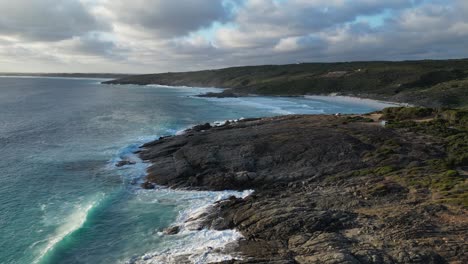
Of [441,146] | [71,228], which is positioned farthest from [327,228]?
[441,146]

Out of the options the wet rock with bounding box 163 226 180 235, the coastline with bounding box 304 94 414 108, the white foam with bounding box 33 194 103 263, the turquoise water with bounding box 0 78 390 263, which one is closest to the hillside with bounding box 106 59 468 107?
the coastline with bounding box 304 94 414 108

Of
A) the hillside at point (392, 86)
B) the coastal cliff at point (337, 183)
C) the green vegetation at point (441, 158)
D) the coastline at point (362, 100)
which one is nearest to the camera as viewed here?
the coastal cliff at point (337, 183)

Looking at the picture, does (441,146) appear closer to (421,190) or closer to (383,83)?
(421,190)

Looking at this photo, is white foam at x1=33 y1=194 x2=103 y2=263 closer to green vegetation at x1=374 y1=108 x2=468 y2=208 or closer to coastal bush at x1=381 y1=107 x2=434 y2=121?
green vegetation at x1=374 y1=108 x2=468 y2=208

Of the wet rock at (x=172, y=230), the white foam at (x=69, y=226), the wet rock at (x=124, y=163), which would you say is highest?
the wet rock at (x=124, y=163)

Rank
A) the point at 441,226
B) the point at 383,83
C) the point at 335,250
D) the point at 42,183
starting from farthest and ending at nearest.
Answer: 1. the point at 383,83
2. the point at 42,183
3. the point at 441,226
4. the point at 335,250

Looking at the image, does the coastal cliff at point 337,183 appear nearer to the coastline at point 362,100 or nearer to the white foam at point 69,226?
the white foam at point 69,226

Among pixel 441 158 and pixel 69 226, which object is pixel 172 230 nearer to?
pixel 69 226

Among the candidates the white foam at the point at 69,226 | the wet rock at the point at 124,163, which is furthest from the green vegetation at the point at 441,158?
the wet rock at the point at 124,163
